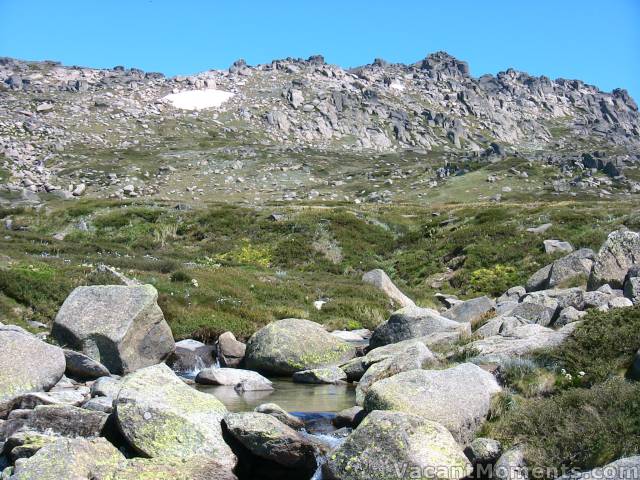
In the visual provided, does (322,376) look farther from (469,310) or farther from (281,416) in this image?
(469,310)

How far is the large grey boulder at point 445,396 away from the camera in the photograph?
30.7 feet

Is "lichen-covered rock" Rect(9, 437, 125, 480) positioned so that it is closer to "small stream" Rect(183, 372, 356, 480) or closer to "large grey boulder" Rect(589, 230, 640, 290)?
"small stream" Rect(183, 372, 356, 480)

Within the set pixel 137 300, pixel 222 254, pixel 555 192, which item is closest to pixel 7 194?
pixel 222 254

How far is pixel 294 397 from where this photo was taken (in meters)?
14.2

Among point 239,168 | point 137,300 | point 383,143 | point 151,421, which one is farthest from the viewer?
point 383,143

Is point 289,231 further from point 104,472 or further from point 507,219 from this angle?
point 104,472

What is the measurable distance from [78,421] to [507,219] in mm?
39351

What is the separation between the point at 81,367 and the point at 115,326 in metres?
1.43

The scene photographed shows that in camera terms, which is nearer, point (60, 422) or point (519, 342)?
point (60, 422)

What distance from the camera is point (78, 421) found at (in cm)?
965

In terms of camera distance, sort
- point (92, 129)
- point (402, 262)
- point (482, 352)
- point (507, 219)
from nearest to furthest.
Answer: point (482, 352) → point (402, 262) → point (507, 219) → point (92, 129)

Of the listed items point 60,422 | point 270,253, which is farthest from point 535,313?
point 270,253

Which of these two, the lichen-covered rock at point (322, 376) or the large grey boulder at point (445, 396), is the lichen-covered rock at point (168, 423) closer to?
the large grey boulder at point (445, 396)

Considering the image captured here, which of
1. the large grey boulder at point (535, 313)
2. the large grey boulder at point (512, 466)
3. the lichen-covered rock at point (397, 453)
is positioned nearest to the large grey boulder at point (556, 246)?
the large grey boulder at point (535, 313)
